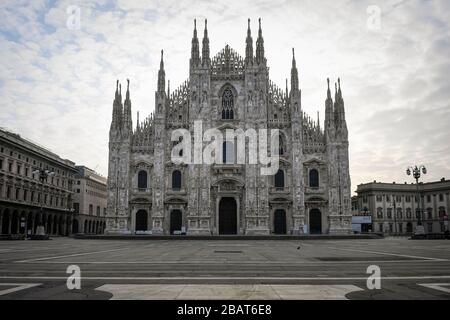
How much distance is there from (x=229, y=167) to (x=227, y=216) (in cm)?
596

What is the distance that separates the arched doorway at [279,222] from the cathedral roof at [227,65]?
1756 centimetres

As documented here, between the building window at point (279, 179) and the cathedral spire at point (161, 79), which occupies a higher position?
the cathedral spire at point (161, 79)

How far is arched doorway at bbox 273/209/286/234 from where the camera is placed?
51438 millimetres

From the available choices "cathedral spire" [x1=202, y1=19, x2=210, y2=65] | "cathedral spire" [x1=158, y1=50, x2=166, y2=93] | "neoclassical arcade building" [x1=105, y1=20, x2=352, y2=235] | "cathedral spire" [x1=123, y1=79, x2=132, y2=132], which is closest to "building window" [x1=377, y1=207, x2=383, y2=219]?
"neoclassical arcade building" [x1=105, y1=20, x2=352, y2=235]

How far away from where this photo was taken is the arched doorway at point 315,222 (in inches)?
2028

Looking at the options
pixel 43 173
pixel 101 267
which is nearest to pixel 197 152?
pixel 43 173

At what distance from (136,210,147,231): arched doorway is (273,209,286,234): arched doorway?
15790mm

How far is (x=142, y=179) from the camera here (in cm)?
5297

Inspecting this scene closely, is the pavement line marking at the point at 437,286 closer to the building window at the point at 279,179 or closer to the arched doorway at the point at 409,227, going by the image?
the building window at the point at 279,179

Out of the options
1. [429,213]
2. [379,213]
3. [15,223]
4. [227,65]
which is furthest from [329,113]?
[429,213]

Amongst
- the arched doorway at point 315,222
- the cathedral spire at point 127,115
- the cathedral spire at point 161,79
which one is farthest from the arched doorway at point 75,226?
the arched doorway at point 315,222

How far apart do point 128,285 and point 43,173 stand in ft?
123

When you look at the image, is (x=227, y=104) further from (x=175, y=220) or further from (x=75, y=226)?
(x=75, y=226)

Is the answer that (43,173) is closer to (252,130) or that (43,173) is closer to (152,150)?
(152,150)
